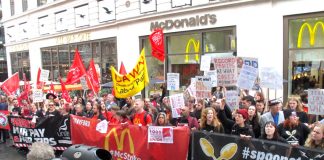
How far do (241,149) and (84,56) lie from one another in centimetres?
1769

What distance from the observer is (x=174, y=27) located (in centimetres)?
1606

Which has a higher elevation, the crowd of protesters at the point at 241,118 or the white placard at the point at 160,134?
the crowd of protesters at the point at 241,118

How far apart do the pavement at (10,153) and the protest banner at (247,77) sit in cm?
591

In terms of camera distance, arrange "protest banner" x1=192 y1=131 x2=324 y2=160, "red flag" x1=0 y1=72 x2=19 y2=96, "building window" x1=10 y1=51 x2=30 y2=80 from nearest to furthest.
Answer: "protest banner" x1=192 y1=131 x2=324 y2=160
"red flag" x1=0 y1=72 x2=19 y2=96
"building window" x1=10 y1=51 x2=30 y2=80

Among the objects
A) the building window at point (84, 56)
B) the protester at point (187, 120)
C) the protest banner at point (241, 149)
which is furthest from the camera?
the building window at point (84, 56)

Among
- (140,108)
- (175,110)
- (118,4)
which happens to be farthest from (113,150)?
(118,4)

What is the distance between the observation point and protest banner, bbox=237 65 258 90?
7.62 meters

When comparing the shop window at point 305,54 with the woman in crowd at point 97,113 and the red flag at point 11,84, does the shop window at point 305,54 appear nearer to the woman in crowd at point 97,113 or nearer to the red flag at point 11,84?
the woman in crowd at point 97,113

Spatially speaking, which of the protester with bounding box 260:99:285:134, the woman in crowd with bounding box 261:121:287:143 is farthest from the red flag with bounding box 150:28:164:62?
the woman in crowd with bounding box 261:121:287:143

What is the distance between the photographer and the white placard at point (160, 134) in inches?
262

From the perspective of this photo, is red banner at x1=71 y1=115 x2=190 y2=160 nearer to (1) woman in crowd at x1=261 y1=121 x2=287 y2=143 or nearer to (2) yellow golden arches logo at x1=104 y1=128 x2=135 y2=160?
(2) yellow golden arches logo at x1=104 y1=128 x2=135 y2=160

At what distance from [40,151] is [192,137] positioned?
3.77 metres

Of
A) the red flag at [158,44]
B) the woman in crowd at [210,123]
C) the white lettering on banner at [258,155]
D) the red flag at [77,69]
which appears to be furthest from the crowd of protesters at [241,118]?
the red flag at [158,44]

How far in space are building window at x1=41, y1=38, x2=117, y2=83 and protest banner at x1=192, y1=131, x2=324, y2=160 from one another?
45.5ft
